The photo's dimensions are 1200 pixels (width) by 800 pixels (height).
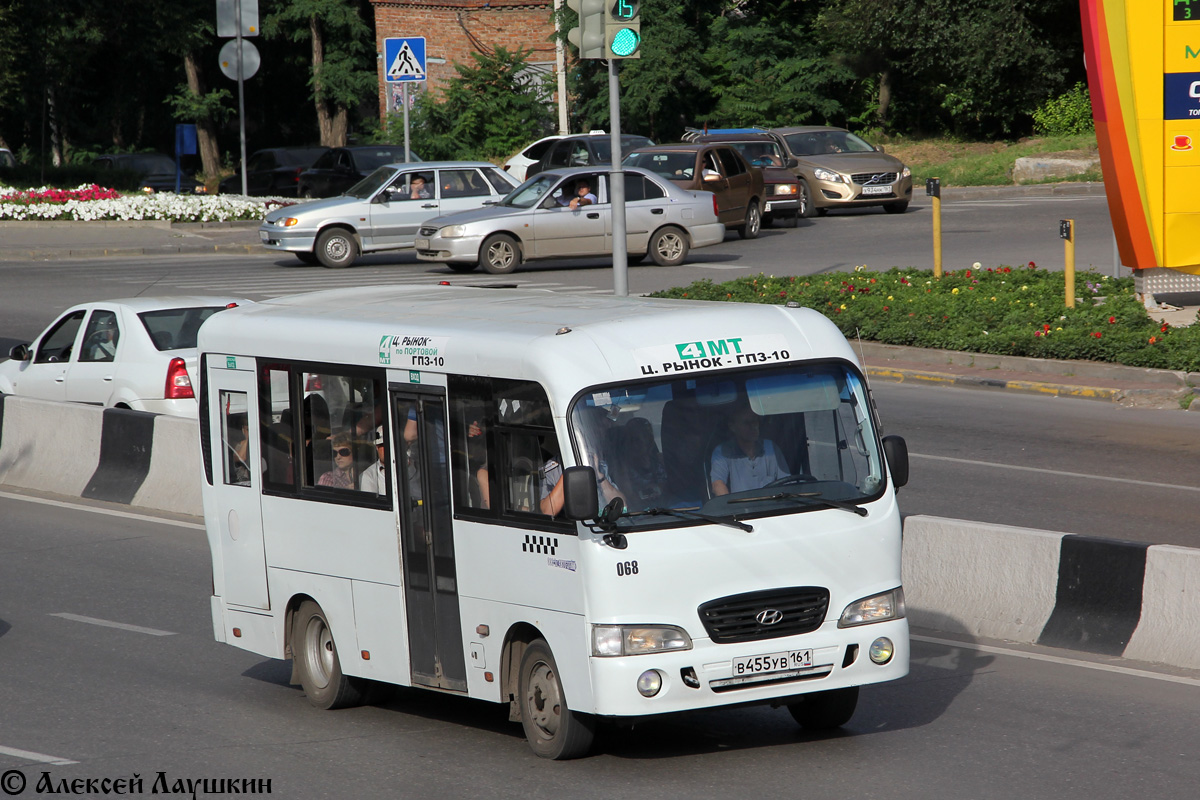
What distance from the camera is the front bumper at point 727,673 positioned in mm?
6238

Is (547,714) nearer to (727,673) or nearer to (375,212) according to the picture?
(727,673)

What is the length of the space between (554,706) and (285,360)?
236cm

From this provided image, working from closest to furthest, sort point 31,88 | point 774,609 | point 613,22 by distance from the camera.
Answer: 1. point 774,609
2. point 613,22
3. point 31,88

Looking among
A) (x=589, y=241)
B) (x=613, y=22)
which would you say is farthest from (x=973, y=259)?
(x=613, y=22)

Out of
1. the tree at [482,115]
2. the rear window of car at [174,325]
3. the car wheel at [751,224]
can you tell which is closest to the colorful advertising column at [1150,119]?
the rear window of car at [174,325]

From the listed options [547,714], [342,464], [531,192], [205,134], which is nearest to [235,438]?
[342,464]

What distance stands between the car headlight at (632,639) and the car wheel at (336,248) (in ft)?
71.4

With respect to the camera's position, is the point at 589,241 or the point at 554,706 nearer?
the point at 554,706

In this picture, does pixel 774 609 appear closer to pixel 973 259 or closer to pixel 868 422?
pixel 868 422

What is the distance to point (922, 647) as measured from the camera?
8.72m

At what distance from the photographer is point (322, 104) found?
58.4 m

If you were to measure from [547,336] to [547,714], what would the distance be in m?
1.61

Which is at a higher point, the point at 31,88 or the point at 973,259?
the point at 31,88

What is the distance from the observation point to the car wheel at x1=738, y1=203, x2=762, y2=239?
99.7 feet
